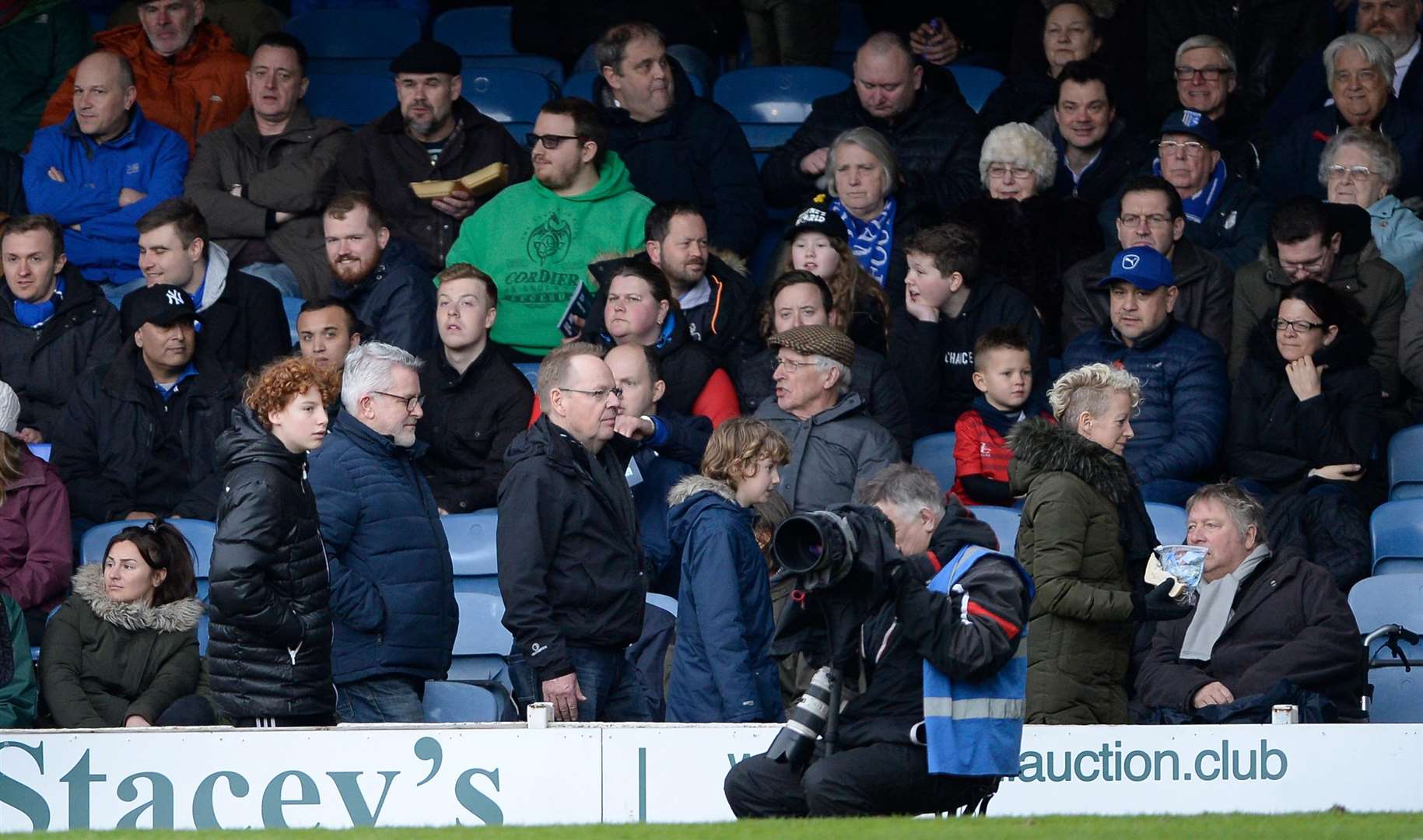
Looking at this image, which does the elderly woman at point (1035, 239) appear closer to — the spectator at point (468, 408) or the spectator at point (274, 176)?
the spectator at point (468, 408)

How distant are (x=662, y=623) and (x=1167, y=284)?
2.82m

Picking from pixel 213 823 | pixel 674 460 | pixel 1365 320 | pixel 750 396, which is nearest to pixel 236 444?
pixel 213 823

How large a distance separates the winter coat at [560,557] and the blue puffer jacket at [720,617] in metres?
0.20

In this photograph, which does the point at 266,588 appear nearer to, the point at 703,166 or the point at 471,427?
the point at 471,427

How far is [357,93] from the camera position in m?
11.8

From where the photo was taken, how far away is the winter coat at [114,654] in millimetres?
7621

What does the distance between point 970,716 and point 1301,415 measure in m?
4.04

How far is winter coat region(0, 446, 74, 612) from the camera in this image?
27.2ft

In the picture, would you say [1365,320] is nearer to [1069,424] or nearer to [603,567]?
[1069,424]

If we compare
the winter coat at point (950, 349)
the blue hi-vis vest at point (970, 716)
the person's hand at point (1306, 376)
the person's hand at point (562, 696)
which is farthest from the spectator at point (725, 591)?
the person's hand at point (1306, 376)

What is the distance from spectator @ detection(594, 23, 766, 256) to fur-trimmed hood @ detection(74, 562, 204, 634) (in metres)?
3.60

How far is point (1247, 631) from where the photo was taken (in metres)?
7.43

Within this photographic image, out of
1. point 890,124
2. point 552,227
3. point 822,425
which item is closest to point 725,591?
point 822,425

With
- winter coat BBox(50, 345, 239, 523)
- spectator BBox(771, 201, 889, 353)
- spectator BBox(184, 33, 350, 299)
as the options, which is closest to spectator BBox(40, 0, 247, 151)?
spectator BBox(184, 33, 350, 299)
